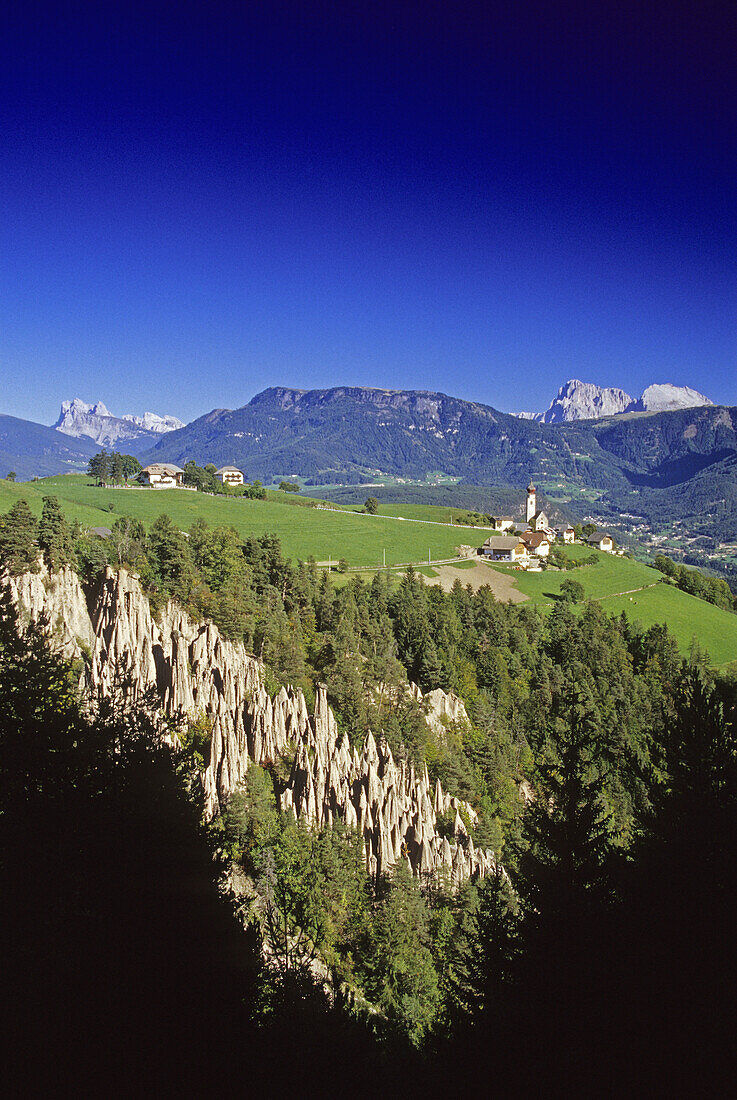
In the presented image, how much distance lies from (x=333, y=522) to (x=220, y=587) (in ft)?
258

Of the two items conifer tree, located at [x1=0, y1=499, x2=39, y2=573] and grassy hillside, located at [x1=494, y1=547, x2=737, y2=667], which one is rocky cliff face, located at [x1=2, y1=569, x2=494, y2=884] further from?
grassy hillside, located at [x1=494, y1=547, x2=737, y2=667]

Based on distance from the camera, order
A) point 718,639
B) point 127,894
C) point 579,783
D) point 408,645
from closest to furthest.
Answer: point 127,894 → point 579,783 → point 408,645 → point 718,639

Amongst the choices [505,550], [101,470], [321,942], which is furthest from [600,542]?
[321,942]

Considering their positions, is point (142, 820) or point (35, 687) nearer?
point (142, 820)

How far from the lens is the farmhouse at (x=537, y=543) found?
123 meters

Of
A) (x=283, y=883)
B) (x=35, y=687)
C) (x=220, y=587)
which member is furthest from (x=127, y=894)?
(x=220, y=587)

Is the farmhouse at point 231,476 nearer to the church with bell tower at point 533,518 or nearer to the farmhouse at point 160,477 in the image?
the farmhouse at point 160,477

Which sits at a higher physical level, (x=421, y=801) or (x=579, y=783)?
(x=579, y=783)

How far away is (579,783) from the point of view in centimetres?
1664

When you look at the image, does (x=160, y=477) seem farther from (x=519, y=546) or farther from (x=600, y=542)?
(x=600, y=542)

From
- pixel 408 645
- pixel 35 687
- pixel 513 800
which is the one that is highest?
pixel 35 687

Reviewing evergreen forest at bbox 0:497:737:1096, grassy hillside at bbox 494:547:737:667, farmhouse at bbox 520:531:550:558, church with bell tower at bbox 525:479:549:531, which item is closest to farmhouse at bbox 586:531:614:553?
church with bell tower at bbox 525:479:549:531

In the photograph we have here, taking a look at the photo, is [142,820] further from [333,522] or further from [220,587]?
[333,522]

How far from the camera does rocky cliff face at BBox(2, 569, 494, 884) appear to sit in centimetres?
3238
